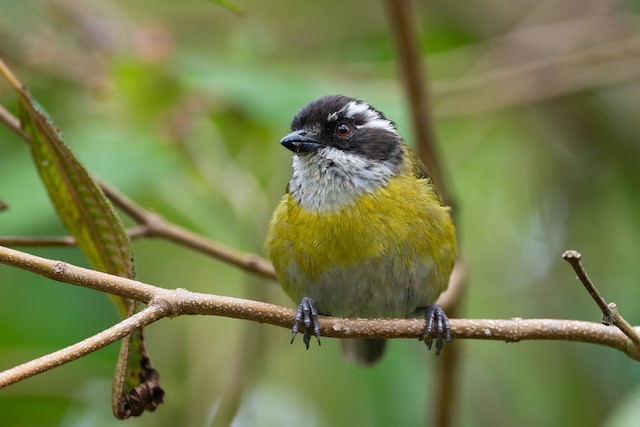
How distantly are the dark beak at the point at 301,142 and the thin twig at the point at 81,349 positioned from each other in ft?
5.44

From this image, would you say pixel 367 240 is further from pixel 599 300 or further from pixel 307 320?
pixel 599 300

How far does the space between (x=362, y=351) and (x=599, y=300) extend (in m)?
2.34

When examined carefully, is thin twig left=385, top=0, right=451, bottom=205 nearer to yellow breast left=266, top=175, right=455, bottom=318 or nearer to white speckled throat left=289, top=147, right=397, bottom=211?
white speckled throat left=289, top=147, right=397, bottom=211

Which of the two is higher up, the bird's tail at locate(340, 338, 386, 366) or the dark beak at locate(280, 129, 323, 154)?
the dark beak at locate(280, 129, 323, 154)

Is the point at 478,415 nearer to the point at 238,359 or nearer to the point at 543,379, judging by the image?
the point at 543,379

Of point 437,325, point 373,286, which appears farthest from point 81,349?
point 373,286

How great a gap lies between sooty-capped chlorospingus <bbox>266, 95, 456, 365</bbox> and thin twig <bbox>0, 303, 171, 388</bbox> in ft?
3.77

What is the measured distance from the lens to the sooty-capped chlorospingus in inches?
143

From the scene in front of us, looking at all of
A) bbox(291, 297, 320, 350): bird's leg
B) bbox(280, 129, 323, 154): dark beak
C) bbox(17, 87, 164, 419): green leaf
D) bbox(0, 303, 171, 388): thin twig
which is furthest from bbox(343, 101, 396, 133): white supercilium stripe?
bbox(0, 303, 171, 388): thin twig

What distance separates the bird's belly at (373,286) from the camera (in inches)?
143

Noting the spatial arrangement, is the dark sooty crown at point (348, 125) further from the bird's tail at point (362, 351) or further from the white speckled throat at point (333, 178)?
the bird's tail at point (362, 351)

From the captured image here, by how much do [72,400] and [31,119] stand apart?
2482 millimetres

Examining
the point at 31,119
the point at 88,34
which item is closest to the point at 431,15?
A: the point at 88,34

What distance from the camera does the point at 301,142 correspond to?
12.9ft
